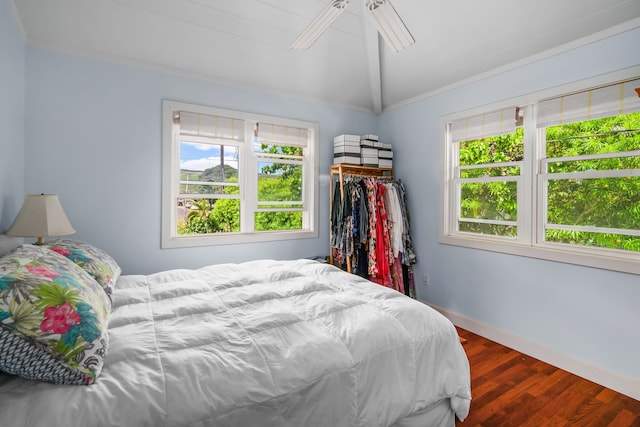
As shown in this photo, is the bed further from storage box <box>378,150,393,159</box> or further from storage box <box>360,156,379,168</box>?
storage box <box>378,150,393,159</box>

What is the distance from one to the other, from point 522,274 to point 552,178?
805 mm

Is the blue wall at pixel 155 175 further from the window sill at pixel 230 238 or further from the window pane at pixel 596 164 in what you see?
the window pane at pixel 596 164

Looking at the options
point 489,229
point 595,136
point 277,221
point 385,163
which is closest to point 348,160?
point 385,163

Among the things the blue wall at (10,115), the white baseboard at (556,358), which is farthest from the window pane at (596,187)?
the blue wall at (10,115)

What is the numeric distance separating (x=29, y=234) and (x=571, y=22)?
3698 mm

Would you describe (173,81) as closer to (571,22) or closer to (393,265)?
(393,265)

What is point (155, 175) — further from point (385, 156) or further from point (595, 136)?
point (595, 136)

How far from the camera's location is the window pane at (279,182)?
340cm

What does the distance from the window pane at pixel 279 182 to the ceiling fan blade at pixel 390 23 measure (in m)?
1.84

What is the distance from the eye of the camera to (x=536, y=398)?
6.63 ft

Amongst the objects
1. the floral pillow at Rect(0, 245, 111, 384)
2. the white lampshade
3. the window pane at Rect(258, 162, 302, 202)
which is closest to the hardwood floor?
the floral pillow at Rect(0, 245, 111, 384)

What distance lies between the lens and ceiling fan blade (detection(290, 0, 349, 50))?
66.2 inches

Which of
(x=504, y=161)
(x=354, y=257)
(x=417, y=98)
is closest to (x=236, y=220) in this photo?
(x=354, y=257)

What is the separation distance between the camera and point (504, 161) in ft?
9.40
